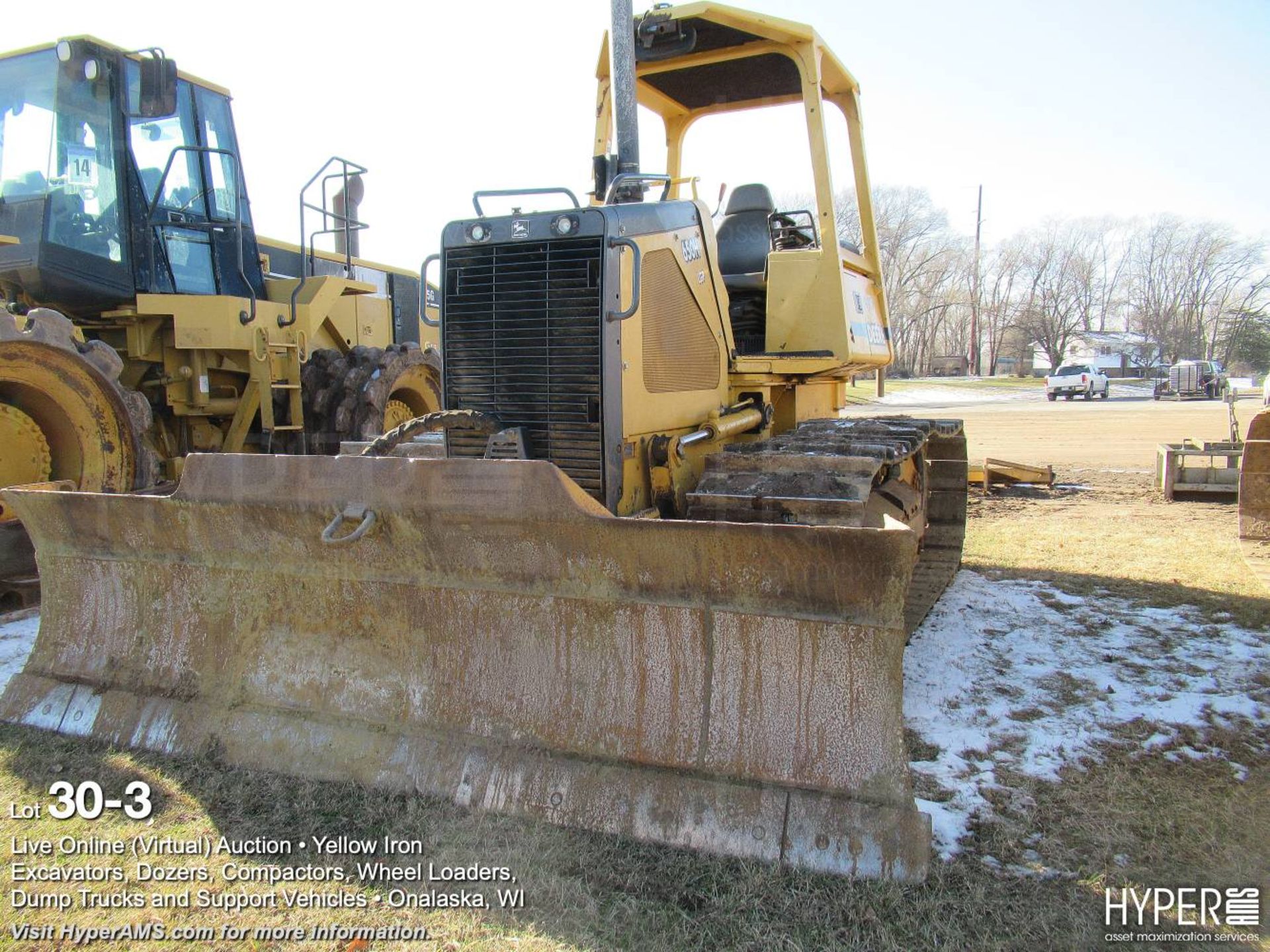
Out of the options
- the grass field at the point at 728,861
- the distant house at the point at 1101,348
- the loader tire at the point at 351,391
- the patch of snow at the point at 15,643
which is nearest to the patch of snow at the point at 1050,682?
the grass field at the point at 728,861

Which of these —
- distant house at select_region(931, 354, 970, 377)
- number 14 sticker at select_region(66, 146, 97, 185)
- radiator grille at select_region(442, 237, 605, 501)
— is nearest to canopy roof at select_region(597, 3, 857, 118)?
radiator grille at select_region(442, 237, 605, 501)

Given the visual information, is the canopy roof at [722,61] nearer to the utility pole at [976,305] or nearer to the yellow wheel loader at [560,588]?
the yellow wheel loader at [560,588]

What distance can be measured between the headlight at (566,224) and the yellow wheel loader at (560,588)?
0.01 meters

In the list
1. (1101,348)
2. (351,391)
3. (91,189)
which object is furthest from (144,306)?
(1101,348)

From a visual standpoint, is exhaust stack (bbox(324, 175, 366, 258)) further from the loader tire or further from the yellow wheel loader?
the yellow wheel loader

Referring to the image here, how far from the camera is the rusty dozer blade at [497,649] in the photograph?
8.99 feet

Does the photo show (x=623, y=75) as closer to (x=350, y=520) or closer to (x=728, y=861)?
(x=350, y=520)

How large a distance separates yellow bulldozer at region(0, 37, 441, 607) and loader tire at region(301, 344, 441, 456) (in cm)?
2

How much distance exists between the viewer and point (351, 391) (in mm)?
7816

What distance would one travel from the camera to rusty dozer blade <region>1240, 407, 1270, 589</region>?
641 cm

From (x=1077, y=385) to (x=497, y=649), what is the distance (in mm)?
38652

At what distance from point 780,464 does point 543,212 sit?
1500 millimetres

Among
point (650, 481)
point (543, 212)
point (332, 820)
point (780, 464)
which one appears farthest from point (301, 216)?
point (332, 820)

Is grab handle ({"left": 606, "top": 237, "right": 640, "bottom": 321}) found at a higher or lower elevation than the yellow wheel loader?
higher
